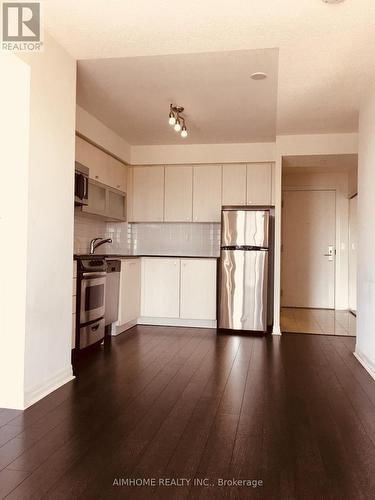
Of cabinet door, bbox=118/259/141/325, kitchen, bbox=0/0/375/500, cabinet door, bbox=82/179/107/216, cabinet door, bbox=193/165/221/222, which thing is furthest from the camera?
cabinet door, bbox=193/165/221/222

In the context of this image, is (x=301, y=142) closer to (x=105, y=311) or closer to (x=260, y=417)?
(x=105, y=311)

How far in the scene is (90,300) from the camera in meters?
3.59

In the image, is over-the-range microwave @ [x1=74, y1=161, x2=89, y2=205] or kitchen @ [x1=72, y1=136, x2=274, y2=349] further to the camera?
kitchen @ [x1=72, y1=136, x2=274, y2=349]

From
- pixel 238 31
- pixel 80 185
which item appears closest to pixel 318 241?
pixel 80 185

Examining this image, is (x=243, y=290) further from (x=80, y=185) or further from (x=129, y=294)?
(x=80, y=185)

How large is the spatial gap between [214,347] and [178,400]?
147 cm

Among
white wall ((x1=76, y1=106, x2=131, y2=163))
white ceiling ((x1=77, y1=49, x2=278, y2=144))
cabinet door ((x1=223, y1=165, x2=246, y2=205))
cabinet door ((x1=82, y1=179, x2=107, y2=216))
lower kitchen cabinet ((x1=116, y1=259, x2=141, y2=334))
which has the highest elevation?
white ceiling ((x1=77, y1=49, x2=278, y2=144))

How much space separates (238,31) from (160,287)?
3.22 m

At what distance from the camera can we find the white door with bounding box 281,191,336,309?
22.2 feet

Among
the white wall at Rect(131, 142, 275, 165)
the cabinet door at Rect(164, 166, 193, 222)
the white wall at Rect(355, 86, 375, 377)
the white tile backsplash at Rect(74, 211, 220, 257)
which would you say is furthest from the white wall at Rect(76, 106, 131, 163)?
the white wall at Rect(355, 86, 375, 377)

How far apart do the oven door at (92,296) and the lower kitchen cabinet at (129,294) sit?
1.87 feet

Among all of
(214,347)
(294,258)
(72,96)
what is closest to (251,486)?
(214,347)

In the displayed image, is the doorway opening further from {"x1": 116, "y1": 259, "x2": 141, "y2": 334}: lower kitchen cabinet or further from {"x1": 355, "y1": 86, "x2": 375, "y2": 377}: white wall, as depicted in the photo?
{"x1": 355, "y1": 86, "x2": 375, "y2": 377}: white wall

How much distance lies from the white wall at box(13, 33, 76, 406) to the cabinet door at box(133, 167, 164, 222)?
2569 millimetres
